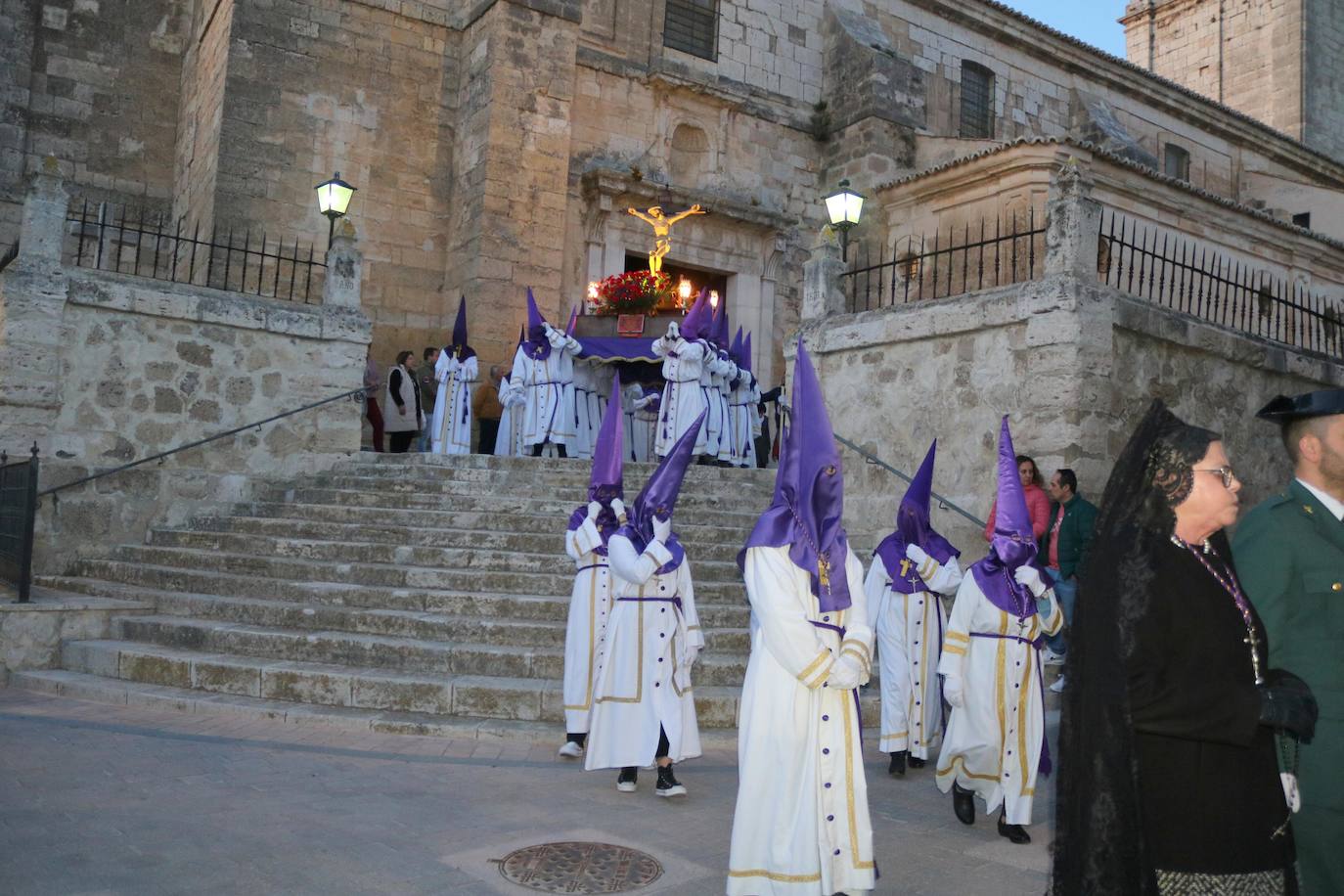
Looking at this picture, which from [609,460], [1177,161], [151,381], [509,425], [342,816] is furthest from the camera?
[1177,161]

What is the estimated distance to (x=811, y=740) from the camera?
13.3 ft

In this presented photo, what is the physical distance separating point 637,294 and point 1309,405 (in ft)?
37.1

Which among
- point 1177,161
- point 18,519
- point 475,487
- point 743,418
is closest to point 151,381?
point 18,519

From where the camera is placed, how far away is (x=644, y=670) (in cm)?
609

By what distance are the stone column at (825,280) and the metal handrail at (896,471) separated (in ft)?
4.51

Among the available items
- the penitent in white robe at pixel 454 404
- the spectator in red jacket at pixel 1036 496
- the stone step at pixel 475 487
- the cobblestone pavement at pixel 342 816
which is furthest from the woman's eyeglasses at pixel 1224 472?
the penitent in white robe at pixel 454 404

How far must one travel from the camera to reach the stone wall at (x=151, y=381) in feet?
33.9

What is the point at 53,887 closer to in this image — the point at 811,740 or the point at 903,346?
the point at 811,740

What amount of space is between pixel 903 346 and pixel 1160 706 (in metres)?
8.08

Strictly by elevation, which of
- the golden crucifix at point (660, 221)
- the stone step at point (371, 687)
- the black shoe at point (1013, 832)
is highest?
the golden crucifix at point (660, 221)

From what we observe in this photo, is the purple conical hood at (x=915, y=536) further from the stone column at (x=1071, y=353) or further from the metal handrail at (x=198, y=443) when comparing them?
the metal handrail at (x=198, y=443)

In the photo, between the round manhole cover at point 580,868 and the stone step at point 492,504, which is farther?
the stone step at point 492,504

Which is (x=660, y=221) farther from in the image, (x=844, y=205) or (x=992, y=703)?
(x=992, y=703)

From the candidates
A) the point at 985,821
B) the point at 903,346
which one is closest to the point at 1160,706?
the point at 985,821
